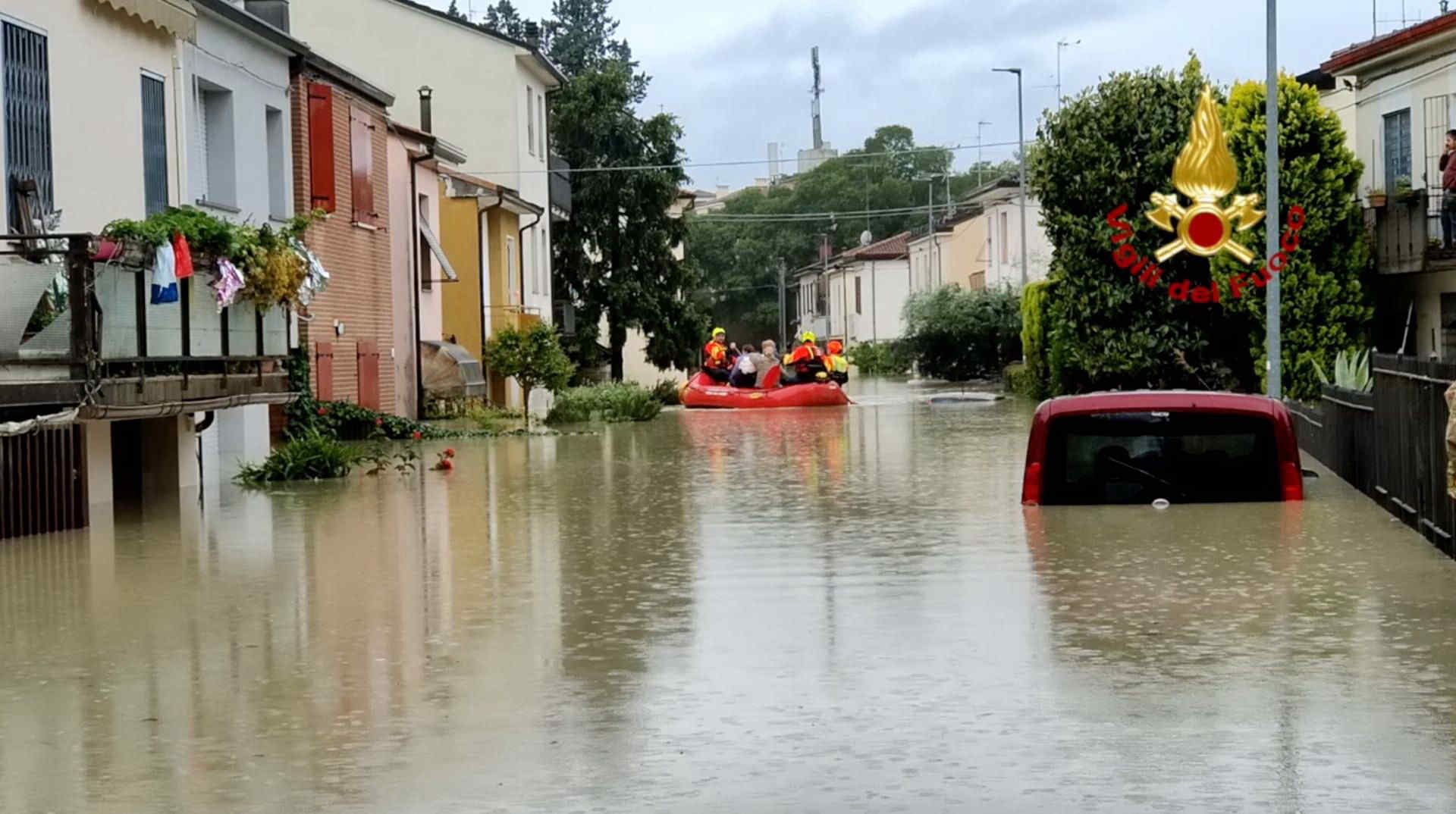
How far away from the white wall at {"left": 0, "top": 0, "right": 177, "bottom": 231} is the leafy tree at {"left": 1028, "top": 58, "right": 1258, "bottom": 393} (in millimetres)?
20969

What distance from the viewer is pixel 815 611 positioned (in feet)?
40.8

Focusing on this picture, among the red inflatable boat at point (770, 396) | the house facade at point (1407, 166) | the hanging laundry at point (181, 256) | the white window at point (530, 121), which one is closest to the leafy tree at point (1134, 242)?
the house facade at point (1407, 166)

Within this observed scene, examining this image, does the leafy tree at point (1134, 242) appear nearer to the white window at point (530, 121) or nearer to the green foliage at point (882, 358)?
the white window at point (530, 121)

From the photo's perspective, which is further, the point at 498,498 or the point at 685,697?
the point at 498,498

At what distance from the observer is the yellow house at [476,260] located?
4469 cm

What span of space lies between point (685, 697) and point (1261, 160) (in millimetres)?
27394

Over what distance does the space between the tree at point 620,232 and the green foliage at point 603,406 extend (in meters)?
18.2

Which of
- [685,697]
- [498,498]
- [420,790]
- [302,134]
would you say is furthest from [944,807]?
[302,134]

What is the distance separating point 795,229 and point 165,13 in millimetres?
115991

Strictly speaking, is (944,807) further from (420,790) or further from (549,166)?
(549,166)

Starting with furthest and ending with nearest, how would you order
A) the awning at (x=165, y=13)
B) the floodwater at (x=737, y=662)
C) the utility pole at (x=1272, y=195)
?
the utility pole at (x=1272, y=195) < the awning at (x=165, y=13) < the floodwater at (x=737, y=662)

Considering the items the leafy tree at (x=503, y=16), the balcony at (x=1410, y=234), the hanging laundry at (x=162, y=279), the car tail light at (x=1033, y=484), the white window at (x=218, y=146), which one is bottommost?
the car tail light at (x=1033, y=484)

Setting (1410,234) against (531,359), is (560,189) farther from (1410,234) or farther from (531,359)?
(1410,234)

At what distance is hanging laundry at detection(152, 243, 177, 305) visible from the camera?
61.2 ft
